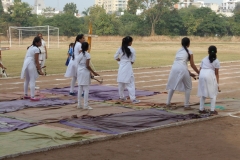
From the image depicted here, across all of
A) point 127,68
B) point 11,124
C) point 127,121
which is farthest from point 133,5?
point 11,124

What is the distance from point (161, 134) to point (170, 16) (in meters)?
71.1

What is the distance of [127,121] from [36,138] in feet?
7.50

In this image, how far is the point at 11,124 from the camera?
920 centimetres

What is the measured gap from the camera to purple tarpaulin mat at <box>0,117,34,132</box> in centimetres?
878

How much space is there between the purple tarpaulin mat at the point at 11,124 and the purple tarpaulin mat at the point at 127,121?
762mm

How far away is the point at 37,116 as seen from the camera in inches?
399

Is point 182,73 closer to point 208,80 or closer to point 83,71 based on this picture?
point 208,80

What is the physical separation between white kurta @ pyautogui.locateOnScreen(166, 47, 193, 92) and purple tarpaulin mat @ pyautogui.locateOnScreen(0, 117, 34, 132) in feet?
12.3

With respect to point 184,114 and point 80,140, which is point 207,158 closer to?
point 80,140

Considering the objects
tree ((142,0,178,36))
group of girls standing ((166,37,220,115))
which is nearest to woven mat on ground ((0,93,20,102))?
group of girls standing ((166,37,220,115))

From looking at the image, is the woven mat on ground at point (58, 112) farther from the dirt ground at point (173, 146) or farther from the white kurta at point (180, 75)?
the dirt ground at point (173, 146)

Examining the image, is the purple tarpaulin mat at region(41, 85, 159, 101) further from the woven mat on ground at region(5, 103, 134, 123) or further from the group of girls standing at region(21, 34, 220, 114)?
the woven mat on ground at region(5, 103, 134, 123)

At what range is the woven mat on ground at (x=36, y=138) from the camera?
7.37 meters

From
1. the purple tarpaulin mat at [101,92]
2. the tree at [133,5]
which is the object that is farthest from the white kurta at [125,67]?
the tree at [133,5]
